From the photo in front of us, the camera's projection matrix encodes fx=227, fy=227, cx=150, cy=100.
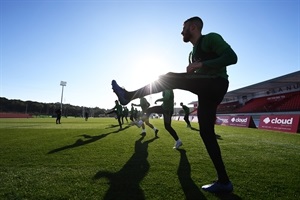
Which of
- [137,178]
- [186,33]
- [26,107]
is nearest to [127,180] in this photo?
[137,178]

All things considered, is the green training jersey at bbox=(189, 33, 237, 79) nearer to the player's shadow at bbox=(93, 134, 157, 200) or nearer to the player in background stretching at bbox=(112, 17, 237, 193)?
the player in background stretching at bbox=(112, 17, 237, 193)

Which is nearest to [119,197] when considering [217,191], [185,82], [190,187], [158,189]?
[158,189]

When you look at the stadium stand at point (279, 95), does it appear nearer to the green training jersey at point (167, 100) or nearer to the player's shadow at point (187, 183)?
the green training jersey at point (167, 100)

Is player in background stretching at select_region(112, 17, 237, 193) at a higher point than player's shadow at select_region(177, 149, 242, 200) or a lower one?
→ higher

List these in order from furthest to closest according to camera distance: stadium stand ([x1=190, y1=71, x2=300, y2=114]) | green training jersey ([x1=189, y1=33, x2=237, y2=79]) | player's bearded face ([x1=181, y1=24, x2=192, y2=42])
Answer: stadium stand ([x1=190, y1=71, x2=300, y2=114]) < player's bearded face ([x1=181, y1=24, x2=192, y2=42]) < green training jersey ([x1=189, y1=33, x2=237, y2=79])

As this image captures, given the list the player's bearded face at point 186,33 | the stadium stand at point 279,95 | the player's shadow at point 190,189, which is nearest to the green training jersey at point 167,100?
the player's shadow at point 190,189

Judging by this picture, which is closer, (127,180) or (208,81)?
(208,81)

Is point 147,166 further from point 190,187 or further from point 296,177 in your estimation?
point 296,177

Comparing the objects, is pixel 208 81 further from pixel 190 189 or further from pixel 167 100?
pixel 167 100

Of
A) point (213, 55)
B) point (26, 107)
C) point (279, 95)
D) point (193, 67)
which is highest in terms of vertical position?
point (26, 107)

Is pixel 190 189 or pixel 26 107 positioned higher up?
pixel 26 107

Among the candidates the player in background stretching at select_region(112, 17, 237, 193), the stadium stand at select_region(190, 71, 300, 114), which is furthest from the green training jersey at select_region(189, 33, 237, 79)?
the stadium stand at select_region(190, 71, 300, 114)

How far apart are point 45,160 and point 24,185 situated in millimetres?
1655

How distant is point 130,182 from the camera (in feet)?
9.86
